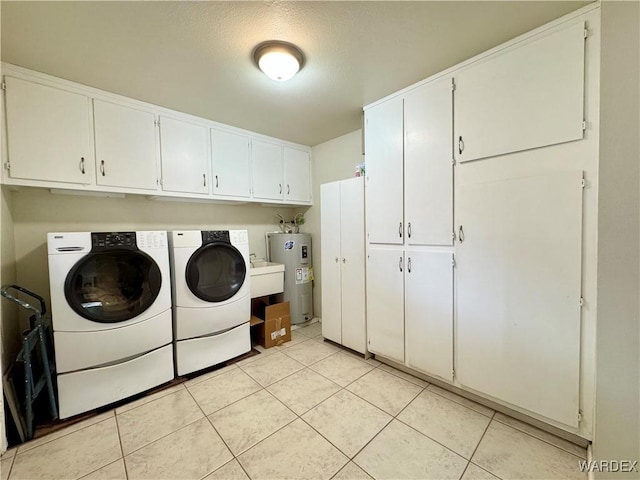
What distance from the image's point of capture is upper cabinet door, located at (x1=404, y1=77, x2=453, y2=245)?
1827 millimetres

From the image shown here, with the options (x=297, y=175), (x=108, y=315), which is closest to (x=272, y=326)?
(x=108, y=315)

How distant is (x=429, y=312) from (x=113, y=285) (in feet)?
8.03

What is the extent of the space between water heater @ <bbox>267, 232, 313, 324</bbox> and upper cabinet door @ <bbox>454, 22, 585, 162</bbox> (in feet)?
6.80

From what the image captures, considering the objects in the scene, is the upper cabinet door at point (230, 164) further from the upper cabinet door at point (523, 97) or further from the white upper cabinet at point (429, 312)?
the upper cabinet door at point (523, 97)

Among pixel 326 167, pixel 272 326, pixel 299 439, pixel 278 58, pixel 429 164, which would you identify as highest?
pixel 278 58

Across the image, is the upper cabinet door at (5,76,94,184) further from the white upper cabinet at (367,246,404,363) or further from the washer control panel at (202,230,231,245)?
the white upper cabinet at (367,246,404,363)

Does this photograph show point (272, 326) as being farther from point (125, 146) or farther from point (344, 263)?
point (125, 146)

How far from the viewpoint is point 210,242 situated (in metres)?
2.28

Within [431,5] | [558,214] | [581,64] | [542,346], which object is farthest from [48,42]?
[542,346]

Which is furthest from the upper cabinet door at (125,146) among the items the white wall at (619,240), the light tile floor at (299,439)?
the white wall at (619,240)

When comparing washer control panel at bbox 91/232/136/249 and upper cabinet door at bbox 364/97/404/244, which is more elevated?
upper cabinet door at bbox 364/97/404/244

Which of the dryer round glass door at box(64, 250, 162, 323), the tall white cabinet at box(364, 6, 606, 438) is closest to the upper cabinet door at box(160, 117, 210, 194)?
the dryer round glass door at box(64, 250, 162, 323)

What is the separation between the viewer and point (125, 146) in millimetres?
2117

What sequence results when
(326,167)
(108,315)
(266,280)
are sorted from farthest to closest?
1. (326,167)
2. (266,280)
3. (108,315)
